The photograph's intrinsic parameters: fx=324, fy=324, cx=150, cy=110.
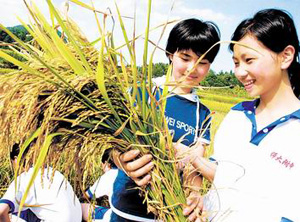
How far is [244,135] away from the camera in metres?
1.29

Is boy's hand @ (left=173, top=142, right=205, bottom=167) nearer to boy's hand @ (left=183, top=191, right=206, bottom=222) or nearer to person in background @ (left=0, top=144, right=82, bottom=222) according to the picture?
boy's hand @ (left=183, top=191, right=206, bottom=222)

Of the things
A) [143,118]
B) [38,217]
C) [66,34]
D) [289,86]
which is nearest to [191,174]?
[143,118]

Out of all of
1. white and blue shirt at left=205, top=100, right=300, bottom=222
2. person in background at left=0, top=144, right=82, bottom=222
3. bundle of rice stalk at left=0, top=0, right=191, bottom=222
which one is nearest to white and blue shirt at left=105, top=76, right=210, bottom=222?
white and blue shirt at left=205, top=100, right=300, bottom=222

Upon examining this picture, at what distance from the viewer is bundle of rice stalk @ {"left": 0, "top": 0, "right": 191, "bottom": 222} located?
898mm

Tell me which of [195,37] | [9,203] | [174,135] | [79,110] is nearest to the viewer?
[79,110]

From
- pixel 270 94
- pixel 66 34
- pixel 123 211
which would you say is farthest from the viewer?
pixel 123 211

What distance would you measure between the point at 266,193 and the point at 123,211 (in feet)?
2.15

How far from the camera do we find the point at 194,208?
119 centimetres

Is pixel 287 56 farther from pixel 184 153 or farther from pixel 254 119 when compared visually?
pixel 184 153

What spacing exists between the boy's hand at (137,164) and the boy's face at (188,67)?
23.2 inches

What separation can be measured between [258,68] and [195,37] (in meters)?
0.51

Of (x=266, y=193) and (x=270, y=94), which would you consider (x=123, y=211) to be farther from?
(x=270, y=94)

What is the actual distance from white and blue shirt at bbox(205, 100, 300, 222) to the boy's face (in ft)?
1.12

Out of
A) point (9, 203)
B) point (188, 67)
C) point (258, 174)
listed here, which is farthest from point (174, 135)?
point (9, 203)
